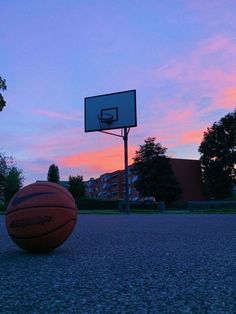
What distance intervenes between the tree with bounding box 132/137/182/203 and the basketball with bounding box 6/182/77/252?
5637 centimetres

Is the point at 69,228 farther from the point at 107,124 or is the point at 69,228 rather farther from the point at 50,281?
the point at 107,124

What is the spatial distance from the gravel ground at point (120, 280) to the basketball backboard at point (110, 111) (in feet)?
64.2

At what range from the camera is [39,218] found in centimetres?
637

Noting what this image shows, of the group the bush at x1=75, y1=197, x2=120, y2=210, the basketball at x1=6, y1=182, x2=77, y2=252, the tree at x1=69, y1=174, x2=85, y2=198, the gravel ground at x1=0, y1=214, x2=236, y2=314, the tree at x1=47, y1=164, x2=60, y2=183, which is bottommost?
the gravel ground at x1=0, y1=214, x2=236, y2=314

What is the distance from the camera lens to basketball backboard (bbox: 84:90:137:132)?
86.8 ft

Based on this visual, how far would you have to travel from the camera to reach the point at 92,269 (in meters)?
5.15

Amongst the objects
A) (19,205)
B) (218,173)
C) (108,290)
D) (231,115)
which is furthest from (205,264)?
(231,115)

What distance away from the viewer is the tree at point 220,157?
6195 cm

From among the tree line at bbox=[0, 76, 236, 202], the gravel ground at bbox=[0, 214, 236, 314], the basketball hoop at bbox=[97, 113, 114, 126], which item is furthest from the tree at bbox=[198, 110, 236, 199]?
the gravel ground at bbox=[0, 214, 236, 314]

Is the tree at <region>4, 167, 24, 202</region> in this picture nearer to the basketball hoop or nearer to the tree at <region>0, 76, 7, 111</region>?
the basketball hoop

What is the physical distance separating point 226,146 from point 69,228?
60608 mm

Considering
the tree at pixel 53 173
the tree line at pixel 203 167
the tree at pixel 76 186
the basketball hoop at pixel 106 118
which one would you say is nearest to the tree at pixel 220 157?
the tree line at pixel 203 167

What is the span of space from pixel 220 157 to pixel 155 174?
406 inches

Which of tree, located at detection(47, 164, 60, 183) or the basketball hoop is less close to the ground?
tree, located at detection(47, 164, 60, 183)
